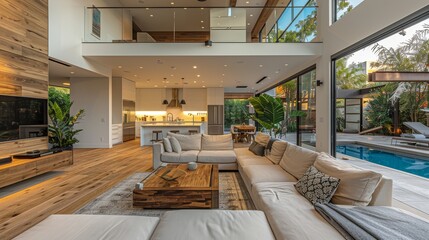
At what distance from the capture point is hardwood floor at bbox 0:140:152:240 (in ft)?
8.91

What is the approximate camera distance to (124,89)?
985cm

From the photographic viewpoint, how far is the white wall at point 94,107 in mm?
8094

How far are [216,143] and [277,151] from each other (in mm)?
1859

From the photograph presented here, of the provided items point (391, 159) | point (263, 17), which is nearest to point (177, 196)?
point (391, 159)

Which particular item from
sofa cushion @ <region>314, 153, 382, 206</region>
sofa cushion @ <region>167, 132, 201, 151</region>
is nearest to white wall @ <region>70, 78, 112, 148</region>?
sofa cushion @ <region>167, 132, 201, 151</region>

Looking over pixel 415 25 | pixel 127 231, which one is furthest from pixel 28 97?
pixel 415 25

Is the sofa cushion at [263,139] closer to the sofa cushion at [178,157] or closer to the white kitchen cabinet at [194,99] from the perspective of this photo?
the sofa cushion at [178,157]

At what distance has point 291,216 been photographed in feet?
5.92

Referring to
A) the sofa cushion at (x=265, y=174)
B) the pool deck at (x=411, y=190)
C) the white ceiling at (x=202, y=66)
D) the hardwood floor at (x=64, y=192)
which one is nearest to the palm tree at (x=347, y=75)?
the white ceiling at (x=202, y=66)

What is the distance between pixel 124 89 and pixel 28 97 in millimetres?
5450

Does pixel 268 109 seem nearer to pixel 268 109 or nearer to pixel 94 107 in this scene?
pixel 268 109

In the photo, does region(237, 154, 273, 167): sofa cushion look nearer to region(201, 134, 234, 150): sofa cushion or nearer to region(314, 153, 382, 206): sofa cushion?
region(201, 134, 234, 150): sofa cushion

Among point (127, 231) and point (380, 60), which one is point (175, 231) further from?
point (380, 60)

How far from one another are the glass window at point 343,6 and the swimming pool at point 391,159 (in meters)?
4.25
